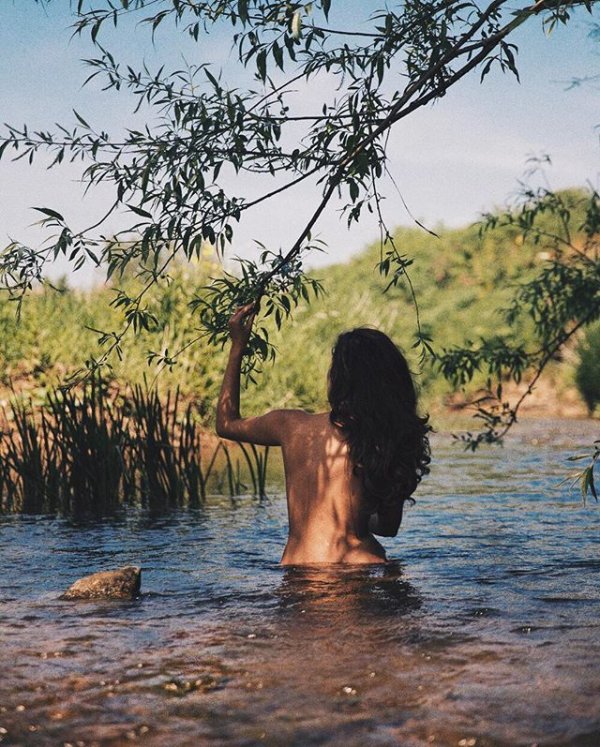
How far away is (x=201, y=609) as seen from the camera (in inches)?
188

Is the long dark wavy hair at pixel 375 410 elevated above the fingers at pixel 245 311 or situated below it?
below

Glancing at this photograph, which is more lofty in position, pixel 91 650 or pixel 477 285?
pixel 477 285

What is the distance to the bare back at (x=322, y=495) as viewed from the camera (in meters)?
5.12

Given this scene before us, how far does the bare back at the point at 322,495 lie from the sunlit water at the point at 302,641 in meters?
0.11

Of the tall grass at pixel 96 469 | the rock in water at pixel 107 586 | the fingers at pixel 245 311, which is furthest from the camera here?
the tall grass at pixel 96 469

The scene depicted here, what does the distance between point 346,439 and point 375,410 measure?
19cm

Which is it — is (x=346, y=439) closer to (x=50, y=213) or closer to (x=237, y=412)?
(x=237, y=412)

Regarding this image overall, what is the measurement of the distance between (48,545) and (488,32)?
4.00m

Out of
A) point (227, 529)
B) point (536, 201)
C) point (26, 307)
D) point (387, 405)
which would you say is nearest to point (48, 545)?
point (227, 529)

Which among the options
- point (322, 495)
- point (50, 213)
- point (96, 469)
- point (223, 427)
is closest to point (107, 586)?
point (223, 427)

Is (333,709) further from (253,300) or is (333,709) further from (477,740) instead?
(253,300)

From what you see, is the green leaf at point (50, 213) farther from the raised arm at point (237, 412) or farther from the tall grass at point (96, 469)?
the tall grass at point (96, 469)

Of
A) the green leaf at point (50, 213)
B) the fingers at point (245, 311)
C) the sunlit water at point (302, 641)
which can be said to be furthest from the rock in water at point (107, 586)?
the green leaf at point (50, 213)

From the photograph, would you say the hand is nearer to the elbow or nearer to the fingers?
the fingers
